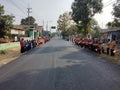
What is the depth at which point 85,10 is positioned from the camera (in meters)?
59.5

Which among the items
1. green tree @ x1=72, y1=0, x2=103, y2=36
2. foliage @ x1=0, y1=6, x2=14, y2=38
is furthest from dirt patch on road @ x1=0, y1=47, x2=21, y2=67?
green tree @ x1=72, y1=0, x2=103, y2=36

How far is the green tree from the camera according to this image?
5934 cm

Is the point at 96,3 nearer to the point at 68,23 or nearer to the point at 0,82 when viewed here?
the point at 0,82

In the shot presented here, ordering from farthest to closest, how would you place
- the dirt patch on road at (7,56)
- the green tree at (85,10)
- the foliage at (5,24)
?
the green tree at (85,10) → the foliage at (5,24) → the dirt patch on road at (7,56)

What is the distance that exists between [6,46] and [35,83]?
1120 inches

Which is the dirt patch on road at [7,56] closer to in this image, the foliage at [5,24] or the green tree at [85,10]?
the foliage at [5,24]

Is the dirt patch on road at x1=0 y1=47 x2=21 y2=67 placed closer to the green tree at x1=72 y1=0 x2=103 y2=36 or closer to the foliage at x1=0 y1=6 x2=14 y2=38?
the foliage at x1=0 y1=6 x2=14 y2=38

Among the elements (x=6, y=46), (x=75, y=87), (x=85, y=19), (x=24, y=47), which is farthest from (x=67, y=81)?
(x=85, y=19)

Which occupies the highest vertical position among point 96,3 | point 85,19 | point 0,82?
point 96,3

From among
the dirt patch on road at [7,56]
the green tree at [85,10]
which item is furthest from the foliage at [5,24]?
the green tree at [85,10]

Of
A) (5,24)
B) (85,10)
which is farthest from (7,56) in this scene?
(85,10)

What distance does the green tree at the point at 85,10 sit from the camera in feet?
195

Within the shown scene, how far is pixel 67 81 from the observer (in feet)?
35.9

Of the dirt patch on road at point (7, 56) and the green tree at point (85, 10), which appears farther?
the green tree at point (85, 10)
